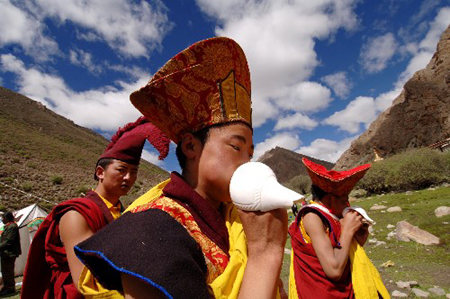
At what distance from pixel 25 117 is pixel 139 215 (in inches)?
3094

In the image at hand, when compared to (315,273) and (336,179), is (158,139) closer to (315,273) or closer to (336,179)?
(336,179)

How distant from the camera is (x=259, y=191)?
3.28 ft

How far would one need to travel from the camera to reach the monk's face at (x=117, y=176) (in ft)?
8.68

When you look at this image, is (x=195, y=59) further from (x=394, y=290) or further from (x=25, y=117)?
(x=25, y=117)

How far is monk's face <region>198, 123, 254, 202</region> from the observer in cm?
129

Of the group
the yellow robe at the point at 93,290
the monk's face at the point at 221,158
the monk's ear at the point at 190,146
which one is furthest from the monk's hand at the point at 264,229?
the yellow robe at the point at 93,290

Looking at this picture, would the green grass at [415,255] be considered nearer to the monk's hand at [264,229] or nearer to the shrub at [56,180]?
the monk's hand at [264,229]

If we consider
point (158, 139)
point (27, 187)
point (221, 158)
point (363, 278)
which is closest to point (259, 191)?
point (221, 158)

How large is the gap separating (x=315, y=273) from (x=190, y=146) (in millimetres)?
2225

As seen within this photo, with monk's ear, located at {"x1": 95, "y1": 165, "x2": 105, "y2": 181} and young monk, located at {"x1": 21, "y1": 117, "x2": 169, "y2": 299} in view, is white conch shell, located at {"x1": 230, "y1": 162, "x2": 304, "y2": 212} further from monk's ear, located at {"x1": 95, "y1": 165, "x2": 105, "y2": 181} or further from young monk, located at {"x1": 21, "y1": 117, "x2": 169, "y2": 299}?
monk's ear, located at {"x1": 95, "y1": 165, "x2": 105, "y2": 181}

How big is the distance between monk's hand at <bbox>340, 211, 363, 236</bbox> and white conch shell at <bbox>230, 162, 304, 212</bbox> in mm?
1915

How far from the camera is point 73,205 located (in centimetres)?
217

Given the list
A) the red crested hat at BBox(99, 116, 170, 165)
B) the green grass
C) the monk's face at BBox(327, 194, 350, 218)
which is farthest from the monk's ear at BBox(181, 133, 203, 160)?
the green grass

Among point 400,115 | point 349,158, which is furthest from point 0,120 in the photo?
point 400,115
